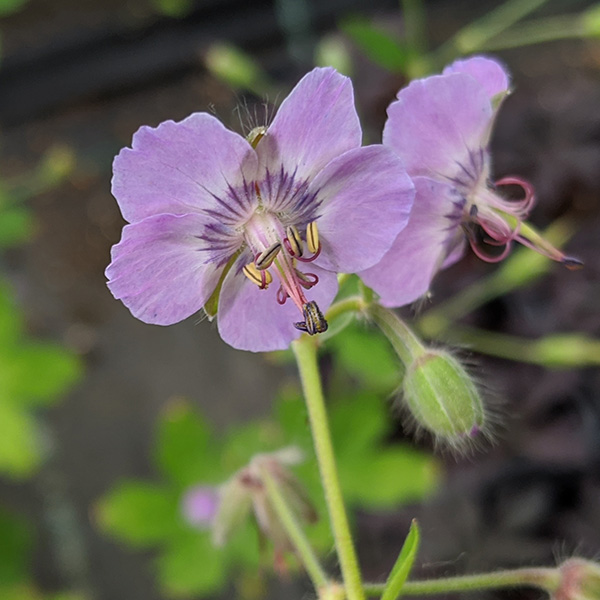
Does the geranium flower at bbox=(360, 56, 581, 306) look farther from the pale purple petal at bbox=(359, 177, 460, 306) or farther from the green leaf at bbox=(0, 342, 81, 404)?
the green leaf at bbox=(0, 342, 81, 404)

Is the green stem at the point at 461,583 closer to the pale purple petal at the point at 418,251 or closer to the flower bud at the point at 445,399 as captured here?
the flower bud at the point at 445,399

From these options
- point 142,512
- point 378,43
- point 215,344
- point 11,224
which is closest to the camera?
point 378,43

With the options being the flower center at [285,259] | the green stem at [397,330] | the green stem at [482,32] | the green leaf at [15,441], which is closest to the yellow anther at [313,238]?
the flower center at [285,259]

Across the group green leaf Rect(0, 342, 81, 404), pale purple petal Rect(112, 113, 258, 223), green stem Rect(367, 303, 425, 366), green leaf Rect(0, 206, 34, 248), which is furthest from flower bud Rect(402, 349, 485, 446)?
green leaf Rect(0, 206, 34, 248)

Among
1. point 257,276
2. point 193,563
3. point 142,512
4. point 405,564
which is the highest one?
point 257,276

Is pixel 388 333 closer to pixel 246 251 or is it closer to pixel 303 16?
pixel 246 251

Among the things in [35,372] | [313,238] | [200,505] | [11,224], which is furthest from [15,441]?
[313,238]

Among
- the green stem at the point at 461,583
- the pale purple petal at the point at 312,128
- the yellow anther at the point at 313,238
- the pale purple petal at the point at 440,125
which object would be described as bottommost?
the green stem at the point at 461,583

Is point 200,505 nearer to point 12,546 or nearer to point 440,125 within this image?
point 12,546
